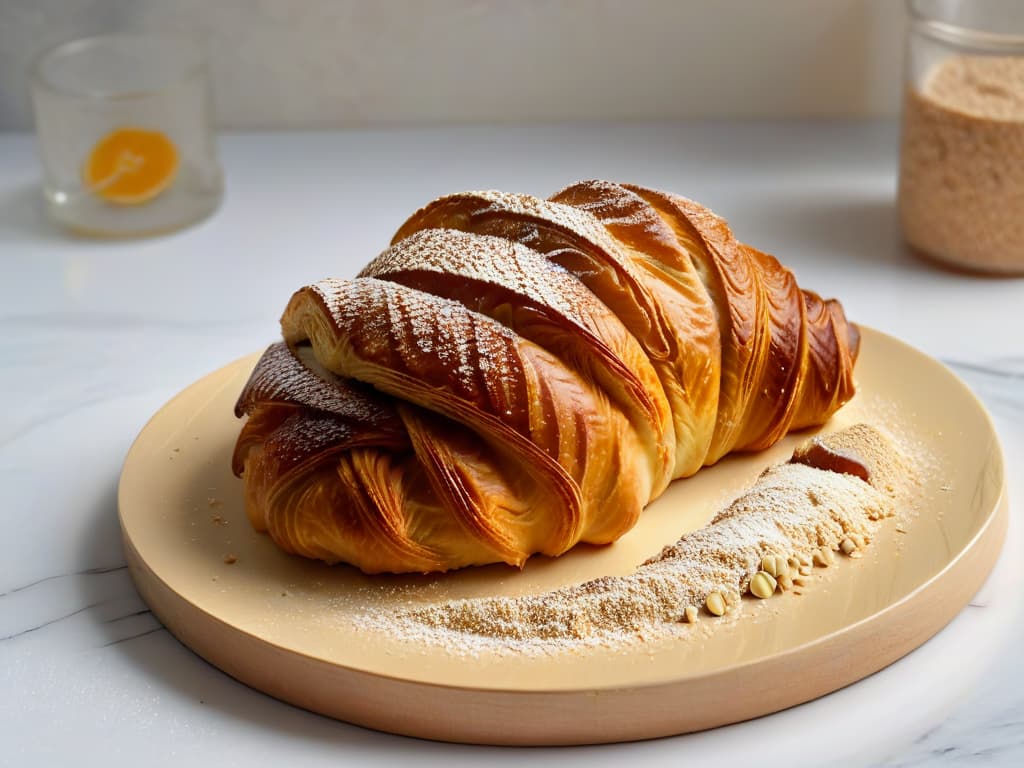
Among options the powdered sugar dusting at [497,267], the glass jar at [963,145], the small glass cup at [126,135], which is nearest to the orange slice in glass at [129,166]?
the small glass cup at [126,135]

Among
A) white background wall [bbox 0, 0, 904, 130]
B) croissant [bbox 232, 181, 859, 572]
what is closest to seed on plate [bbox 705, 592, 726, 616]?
croissant [bbox 232, 181, 859, 572]

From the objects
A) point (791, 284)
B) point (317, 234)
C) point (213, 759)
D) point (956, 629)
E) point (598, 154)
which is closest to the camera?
point (213, 759)

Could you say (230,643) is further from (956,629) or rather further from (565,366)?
(956,629)

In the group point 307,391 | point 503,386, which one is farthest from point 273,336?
point 503,386

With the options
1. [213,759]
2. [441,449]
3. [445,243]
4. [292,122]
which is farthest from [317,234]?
[213,759]

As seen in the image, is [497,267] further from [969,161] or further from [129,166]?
[129,166]

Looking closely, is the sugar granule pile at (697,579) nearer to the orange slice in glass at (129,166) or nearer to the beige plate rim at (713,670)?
the beige plate rim at (713,670)
